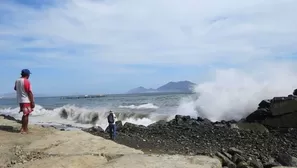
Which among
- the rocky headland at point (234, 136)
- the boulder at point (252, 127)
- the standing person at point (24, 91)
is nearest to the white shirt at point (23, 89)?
the standing person at point (24, 91)

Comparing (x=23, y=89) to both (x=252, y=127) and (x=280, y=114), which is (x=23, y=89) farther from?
(x=280, y=114)

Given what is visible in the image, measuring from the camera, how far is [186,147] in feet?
46.6

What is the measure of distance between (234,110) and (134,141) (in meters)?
16.7

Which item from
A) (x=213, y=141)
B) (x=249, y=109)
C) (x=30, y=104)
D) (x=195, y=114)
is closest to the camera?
(x=30, y=104)

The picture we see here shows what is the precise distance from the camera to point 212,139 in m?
16.9

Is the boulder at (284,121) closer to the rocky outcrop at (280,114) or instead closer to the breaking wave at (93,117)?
the rocky outcrop at (280,114)

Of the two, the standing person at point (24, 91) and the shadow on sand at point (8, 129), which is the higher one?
the standing person at point (24, 91)

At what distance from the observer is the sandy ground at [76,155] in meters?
4.92

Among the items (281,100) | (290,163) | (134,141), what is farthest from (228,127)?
(290,163)

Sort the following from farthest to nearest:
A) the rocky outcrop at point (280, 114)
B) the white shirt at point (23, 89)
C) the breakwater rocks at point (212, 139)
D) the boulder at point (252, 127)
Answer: the rocky outcrop at point (280, 114) → the boulder at point (252, 127) → the breakwater rocks at point (212, 139) → the white shirt at point (23, 89)

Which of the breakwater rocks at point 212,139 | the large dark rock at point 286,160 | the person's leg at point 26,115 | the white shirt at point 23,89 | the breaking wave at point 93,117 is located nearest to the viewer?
the person's leg at point 26,115

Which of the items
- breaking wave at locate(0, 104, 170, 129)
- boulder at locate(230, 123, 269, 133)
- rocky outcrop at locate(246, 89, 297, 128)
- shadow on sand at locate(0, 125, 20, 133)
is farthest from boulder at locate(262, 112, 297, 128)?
shadow on sand at locate(0, 125, 20, 133)

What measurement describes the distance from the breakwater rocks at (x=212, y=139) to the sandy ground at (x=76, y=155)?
5.24 m

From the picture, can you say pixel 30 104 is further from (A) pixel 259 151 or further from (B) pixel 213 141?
(B) pixel 213 141
